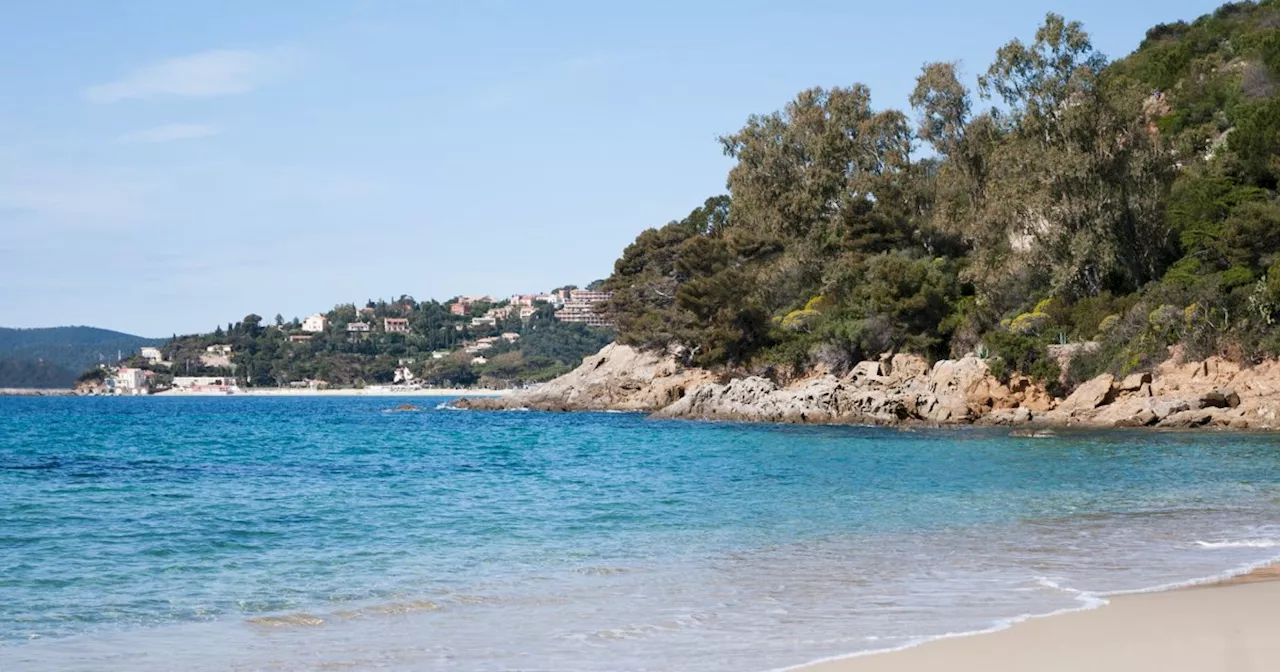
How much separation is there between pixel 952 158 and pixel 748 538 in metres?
46.5

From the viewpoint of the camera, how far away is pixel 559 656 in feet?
27.0

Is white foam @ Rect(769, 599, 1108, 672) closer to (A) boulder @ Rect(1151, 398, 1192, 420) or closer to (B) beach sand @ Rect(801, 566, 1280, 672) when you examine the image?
(B) beach sand @ Rect(801, 566, 1280, 672)

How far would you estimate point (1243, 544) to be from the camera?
13.1m

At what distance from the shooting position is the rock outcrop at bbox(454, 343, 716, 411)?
62062mm

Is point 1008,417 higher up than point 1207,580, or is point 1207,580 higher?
point 1008,417

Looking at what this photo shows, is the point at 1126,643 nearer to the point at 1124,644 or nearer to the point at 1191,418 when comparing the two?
the point at 1124,644

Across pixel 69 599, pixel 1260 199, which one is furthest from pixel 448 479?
pixel 1260 199

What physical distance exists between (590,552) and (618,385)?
175ft

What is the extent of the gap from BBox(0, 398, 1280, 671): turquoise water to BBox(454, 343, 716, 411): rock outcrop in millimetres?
33172

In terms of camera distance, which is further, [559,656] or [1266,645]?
[559,656]

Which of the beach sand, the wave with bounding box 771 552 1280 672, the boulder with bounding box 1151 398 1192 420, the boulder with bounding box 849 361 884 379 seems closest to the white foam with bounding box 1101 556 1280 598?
the wave with bounding box 771 552 1280 672

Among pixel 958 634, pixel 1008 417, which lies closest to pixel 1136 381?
pixel 1008 417

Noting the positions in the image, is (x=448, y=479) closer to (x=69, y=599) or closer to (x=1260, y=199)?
(x=69, y=599)

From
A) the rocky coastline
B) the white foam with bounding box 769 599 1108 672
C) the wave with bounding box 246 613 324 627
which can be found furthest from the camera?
the rocky coastline
